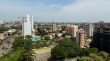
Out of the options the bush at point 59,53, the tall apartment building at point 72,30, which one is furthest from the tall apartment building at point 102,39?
the tall apartment building at point 72,30

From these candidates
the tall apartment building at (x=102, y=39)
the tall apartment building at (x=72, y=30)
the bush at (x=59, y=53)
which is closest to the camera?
the bush at (x=59, y=53)

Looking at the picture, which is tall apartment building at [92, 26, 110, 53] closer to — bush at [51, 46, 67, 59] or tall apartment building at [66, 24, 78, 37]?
bush at [51, 46, 67, 59]

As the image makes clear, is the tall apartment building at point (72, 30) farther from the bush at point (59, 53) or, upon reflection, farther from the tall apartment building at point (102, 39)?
the bush at point (59, 53)

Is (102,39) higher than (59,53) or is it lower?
higher

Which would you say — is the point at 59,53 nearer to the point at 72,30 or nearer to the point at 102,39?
the point at 102,39

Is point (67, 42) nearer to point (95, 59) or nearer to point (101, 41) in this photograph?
point (101, 41)

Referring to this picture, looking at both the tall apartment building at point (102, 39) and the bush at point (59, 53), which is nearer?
the bush at point (59, 53)

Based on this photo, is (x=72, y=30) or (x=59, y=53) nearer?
(x=59, y=53)

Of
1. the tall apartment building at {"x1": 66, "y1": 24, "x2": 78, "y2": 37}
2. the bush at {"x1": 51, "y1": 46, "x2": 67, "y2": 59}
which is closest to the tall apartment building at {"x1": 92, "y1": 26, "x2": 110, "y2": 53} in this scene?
the bush at {"x1": 51, "y1": 46, "x2": 67, "y2": 59}

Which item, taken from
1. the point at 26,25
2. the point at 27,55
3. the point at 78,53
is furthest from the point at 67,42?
the point at 26,25

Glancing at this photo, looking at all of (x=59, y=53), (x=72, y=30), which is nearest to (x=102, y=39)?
(x=59, y=53)

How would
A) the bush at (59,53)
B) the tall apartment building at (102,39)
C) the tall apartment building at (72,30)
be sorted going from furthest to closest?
the tall apartment building at (72,30), the tall apartment building at (102,39), the bush at (59,53)

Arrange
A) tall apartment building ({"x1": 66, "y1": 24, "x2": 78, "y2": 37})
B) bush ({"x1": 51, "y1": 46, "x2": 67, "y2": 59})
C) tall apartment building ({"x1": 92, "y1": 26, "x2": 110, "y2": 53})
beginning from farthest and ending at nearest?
tall apartment building ({"x1": 66, "y1": 24, "x2": 78, "y2": 37}) < tall apartment building ({"x1": 92, "y1": 26, "x2": 110, "y2": 53}) < bush ({"x1": 51, "y1": 46, "x2": 67, "y2": 59})
